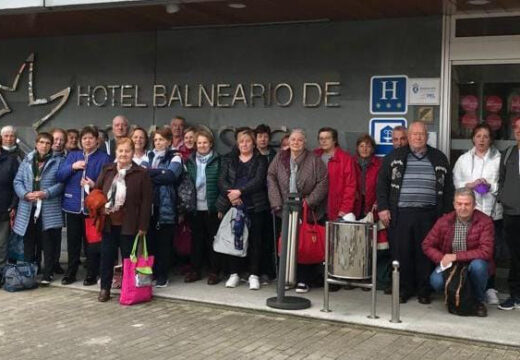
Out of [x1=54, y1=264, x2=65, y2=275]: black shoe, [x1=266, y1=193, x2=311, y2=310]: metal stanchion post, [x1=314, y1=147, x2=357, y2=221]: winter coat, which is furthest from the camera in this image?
[x1=54, y1=264, x2=65, y2=275]: black shoe

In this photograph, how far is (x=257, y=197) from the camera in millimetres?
7219

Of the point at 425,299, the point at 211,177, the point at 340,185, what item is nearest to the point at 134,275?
the point at 211,177

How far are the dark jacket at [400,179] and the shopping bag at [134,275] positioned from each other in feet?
8.16

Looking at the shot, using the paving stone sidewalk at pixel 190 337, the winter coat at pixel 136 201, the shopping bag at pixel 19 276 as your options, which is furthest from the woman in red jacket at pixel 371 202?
the shopping bag at pixel 19 276

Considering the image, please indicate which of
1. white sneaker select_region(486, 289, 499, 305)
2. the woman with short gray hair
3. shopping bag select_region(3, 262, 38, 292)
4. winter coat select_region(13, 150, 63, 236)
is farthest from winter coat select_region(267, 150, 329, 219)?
shopping bag select_region(3, 262, 38, 292)

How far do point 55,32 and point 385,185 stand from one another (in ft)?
18.1

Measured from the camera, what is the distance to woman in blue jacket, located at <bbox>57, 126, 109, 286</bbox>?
7234 mm

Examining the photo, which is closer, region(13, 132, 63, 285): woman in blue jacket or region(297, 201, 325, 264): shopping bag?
region(297, 201, 325, 264): shopping bag

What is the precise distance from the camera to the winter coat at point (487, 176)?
6.61 m

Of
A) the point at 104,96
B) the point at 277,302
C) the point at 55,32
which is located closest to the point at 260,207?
the point at 277,302

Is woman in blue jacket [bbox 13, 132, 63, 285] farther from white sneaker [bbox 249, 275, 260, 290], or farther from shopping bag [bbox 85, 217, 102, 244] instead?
white sneaker [bbox 249, 275, 260, 290]

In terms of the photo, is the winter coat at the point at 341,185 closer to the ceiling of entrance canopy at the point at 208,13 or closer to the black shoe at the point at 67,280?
the ceiling of entrance canopy at the point at 208,13

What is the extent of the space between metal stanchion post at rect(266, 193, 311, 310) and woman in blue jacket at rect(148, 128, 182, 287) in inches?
57.0

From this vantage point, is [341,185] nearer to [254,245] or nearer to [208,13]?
[254,245]
